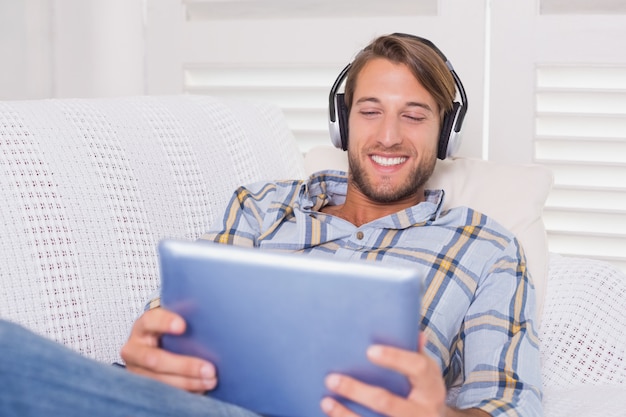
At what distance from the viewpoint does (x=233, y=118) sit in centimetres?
170

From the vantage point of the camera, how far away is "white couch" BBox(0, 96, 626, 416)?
1.22m

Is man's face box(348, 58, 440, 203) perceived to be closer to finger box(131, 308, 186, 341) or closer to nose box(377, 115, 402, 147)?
nose box(377, 115, 402, 147)

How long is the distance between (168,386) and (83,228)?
0.45 m

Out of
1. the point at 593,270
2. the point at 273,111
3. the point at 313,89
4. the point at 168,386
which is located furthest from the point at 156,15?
the point at 168,386

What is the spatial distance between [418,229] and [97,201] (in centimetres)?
51

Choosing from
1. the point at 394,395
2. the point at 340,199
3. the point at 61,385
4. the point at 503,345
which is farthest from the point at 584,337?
the point at 61,385

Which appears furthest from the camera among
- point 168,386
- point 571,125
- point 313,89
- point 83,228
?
point 313,89

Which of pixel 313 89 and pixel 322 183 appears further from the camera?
pixel 313 89

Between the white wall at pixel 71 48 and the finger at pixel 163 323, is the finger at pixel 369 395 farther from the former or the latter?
the white wall at pixel 71 48

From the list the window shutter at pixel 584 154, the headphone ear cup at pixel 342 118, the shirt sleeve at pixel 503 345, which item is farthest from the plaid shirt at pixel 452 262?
the window shutter at pixel 584 154

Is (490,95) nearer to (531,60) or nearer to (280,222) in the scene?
(531,60)

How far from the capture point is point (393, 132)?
1.46 meters

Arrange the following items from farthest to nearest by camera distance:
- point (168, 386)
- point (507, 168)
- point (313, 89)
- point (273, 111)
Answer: point (313, 89) → point (273, 111) → point (507, 168) → point (168, 386)

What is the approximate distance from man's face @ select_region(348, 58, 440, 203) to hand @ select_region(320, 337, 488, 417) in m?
0.63
